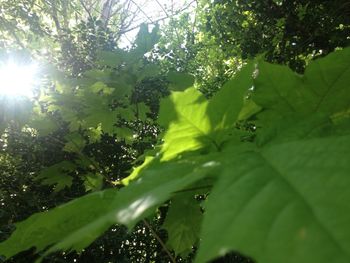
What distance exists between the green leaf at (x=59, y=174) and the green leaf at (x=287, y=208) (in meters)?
1.97

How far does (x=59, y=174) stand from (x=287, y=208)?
2317mm

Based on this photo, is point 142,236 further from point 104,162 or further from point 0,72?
point 0,72

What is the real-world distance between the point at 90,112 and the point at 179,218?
3.53ft

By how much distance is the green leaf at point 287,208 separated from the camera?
28 cm

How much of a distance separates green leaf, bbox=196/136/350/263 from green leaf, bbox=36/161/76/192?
197cm

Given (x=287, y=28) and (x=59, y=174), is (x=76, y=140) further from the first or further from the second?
(x=287, y=28)

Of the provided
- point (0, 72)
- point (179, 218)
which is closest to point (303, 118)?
point (179, 218)

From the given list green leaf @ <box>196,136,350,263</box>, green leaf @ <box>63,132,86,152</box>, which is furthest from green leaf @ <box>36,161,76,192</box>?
green leaf @ <box>196,136,350,263</box>

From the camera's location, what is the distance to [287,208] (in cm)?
33

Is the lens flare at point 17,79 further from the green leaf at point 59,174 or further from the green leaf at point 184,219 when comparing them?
the green leaf at point 184,219

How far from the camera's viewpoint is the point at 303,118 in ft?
2.08

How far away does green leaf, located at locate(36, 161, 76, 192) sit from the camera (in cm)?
228

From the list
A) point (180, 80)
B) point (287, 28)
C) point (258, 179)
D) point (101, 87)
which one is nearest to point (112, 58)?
point (101, 87)

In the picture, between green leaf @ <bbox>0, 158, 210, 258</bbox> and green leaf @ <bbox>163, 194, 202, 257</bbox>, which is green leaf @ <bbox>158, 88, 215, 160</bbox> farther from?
green leaf @ <bbox>163, 194, 202, 257</bbox>
